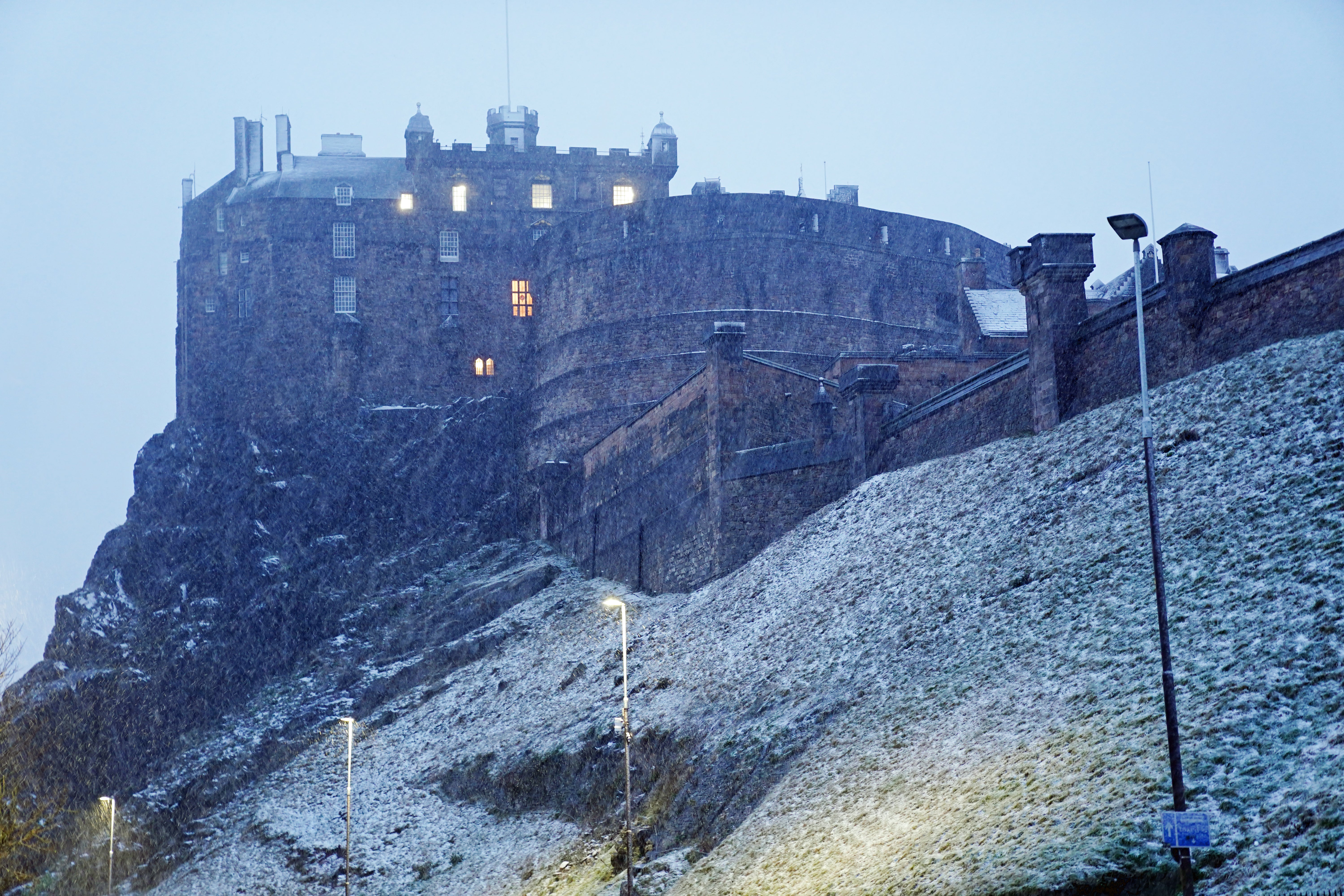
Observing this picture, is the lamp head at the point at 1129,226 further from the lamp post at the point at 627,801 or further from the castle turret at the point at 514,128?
the castle turret at the point at 514,128

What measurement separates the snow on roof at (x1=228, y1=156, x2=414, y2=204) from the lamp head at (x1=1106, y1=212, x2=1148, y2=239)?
209ft

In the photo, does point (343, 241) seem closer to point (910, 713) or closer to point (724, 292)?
point (724, 292)

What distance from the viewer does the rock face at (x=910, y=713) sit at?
61.3 feet

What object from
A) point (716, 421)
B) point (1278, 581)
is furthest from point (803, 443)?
point (1278, 581)

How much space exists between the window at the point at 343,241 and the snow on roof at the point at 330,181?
5.73 feet

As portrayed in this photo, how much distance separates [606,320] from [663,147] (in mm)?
13636

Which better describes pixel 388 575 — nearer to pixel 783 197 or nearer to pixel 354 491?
pixel 354 491

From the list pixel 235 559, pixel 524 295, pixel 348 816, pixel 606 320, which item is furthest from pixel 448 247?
pixel 348 816

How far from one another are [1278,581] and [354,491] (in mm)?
55310

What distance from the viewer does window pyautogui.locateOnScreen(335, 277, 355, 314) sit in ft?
254

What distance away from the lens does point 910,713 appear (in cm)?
2633

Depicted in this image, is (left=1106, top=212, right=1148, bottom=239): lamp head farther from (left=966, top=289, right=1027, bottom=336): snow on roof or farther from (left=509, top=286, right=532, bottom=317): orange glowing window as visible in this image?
(left=509, top=286, right=532, bottom=317): orange glowing window

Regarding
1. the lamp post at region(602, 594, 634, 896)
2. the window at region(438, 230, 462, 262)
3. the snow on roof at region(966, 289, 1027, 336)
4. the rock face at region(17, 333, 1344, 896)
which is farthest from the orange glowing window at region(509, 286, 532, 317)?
the lamp post at region(602, 594, 634, 896)

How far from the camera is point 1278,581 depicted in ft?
69.2
